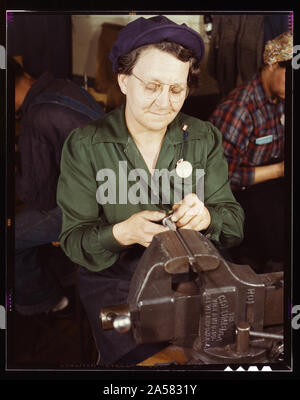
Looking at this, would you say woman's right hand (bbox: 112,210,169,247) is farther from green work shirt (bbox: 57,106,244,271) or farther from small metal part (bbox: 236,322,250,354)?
small metal part (bbox: 236,322,250,354)

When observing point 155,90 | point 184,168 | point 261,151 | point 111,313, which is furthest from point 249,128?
point 111,313

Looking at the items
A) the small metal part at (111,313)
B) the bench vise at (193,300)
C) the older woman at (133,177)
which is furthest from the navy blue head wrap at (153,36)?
the small metal part at (111,313)

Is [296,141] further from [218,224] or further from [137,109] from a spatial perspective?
[137,109]

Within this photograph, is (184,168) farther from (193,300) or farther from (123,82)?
(193,300)

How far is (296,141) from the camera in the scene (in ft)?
5.46

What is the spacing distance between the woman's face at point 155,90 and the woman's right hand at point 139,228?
0.32 meters

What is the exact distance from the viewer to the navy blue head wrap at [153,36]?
1.44m

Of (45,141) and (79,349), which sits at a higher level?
(45,141)

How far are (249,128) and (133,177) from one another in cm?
47

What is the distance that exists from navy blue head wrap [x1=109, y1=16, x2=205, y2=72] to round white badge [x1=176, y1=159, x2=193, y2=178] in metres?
0.37

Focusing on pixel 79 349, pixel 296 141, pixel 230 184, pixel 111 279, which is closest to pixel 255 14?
pixel 296 141

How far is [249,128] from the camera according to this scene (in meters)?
1.64

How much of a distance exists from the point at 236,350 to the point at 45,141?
0.94 meters

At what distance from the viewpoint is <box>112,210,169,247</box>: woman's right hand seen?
1.43 metres
